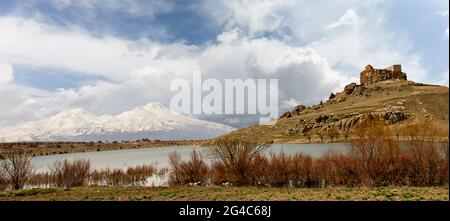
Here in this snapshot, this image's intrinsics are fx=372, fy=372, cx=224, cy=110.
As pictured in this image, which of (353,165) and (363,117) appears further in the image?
(363,117)

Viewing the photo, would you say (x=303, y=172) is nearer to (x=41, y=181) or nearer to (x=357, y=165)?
(x=357, y=165)

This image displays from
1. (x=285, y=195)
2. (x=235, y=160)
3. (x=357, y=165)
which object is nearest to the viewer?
(x=285, y=195)

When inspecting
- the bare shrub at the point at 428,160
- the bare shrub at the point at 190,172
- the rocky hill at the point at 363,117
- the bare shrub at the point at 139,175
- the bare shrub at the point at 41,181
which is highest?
the rocky hill at the point at 363,117

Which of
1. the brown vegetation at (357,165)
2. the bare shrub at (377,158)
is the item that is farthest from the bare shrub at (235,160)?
the bare shrub at (377,158)

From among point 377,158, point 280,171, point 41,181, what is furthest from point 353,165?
point 41,181

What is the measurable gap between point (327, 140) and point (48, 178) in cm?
8512

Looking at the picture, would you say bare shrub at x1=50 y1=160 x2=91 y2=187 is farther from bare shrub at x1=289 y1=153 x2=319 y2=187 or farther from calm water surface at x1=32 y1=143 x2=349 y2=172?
bare shrub at x1=289 y1=153 x2=319 y2=187

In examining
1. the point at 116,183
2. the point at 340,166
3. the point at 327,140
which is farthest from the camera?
the point at 327,140

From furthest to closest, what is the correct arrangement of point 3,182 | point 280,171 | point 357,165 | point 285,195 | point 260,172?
point 3,182, point 260,172, point 280,171, point 357,165, point 285,195

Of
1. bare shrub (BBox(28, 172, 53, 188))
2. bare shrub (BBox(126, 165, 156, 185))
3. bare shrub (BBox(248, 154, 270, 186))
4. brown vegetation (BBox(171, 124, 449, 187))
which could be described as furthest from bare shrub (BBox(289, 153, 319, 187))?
bare shrub (BBox(28, 172, 53, 188))

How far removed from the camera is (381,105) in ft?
439

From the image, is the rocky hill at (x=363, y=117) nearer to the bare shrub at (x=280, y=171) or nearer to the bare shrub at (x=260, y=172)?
the bare shrub at (x=280, y=171)
